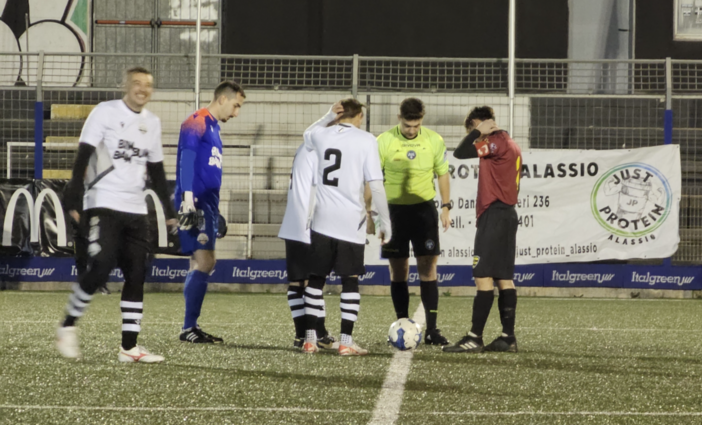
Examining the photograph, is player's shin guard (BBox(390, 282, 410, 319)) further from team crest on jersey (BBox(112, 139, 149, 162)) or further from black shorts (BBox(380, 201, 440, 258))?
team crest on jersey (BBox(112, 139, 149, 162))

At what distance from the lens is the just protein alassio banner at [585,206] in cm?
1184

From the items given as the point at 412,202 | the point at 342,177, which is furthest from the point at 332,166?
the point at 412,202

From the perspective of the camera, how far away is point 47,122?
1380 cm

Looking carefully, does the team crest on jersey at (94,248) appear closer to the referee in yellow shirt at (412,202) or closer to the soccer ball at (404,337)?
the soccer ball at (404,337)

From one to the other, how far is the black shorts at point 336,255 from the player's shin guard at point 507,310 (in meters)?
1.11

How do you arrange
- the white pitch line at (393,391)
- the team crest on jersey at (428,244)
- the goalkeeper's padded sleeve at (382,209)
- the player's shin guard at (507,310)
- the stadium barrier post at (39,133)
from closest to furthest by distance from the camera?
the white pitch line at (393,391) → the goalkeeper's padded sleeve at (382,209) → the player's shin guard at (507,310) → the team crest on jersey at (428,244) → the stadium barrier post at (39,133)

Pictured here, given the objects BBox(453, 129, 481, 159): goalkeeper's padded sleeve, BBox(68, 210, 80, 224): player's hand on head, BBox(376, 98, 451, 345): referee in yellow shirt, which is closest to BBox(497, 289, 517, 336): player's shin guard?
BBox(376, 98, 451, 345): referee in yellow shirt

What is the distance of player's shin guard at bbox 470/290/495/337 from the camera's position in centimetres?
632

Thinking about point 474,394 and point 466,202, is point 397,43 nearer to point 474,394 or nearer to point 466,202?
point 466,202

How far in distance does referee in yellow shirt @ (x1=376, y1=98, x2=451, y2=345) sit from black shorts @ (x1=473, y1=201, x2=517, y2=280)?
662mm

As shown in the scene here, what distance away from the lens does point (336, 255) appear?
19.8 ft

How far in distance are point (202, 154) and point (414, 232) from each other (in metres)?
1.66

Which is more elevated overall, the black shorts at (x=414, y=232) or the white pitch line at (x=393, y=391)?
the black shorts at (x=414, y=232)

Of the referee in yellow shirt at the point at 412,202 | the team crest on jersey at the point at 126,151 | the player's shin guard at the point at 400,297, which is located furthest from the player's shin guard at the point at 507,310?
the team crest on jersey at the point at 126,151
